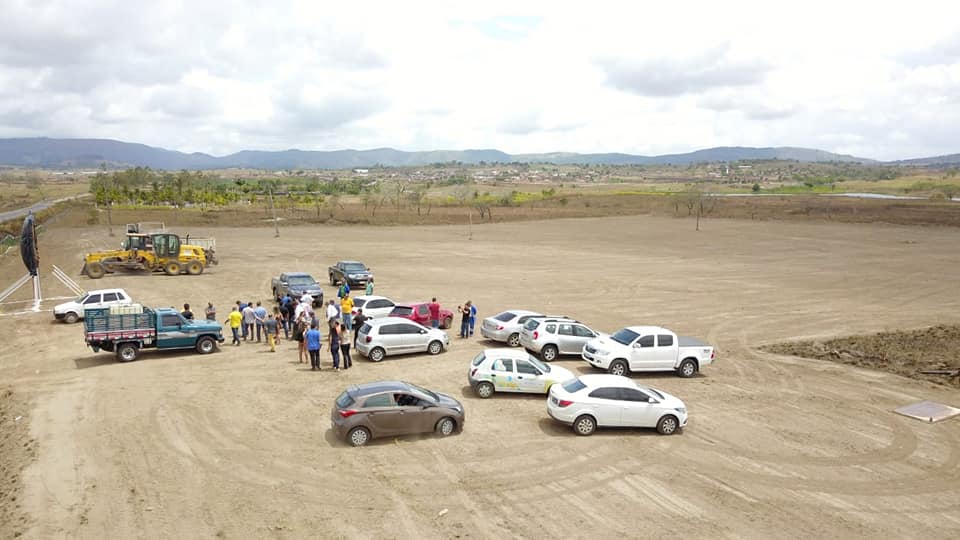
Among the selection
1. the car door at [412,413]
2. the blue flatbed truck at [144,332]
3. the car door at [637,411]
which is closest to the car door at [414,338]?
the blue flatbed truck at [144,332]

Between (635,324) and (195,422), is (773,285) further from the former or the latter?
(195,422)

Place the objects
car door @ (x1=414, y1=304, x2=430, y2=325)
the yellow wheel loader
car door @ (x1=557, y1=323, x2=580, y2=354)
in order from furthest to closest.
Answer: the yellow wheel loader → car door @ (x1=414, y1=304, x2=430, y2=325) → car door @ (x1=557, y1=323, x2=580, y2=354)

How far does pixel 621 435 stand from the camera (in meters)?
16.7

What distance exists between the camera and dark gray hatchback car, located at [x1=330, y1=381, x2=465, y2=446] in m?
15.2

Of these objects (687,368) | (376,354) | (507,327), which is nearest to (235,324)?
(376,354)

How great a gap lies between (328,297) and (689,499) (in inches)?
1001

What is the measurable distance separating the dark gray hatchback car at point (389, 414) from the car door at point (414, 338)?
7.21 metres

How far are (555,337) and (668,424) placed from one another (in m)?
7.08

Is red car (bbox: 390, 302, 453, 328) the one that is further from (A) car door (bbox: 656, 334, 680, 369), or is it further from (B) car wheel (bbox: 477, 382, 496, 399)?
(A) car door (bbox: 656, 334, 680, 369)

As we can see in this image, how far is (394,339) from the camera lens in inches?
906

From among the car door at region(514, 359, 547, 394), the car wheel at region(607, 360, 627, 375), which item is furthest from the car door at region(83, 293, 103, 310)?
the car wheel at region(607, 360, 627, 375)

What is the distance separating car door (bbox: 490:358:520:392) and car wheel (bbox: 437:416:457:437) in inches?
127

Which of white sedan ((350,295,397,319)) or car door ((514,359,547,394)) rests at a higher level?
white sedan ((350,295,397,319))

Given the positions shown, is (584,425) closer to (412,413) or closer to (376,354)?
(412,413)
